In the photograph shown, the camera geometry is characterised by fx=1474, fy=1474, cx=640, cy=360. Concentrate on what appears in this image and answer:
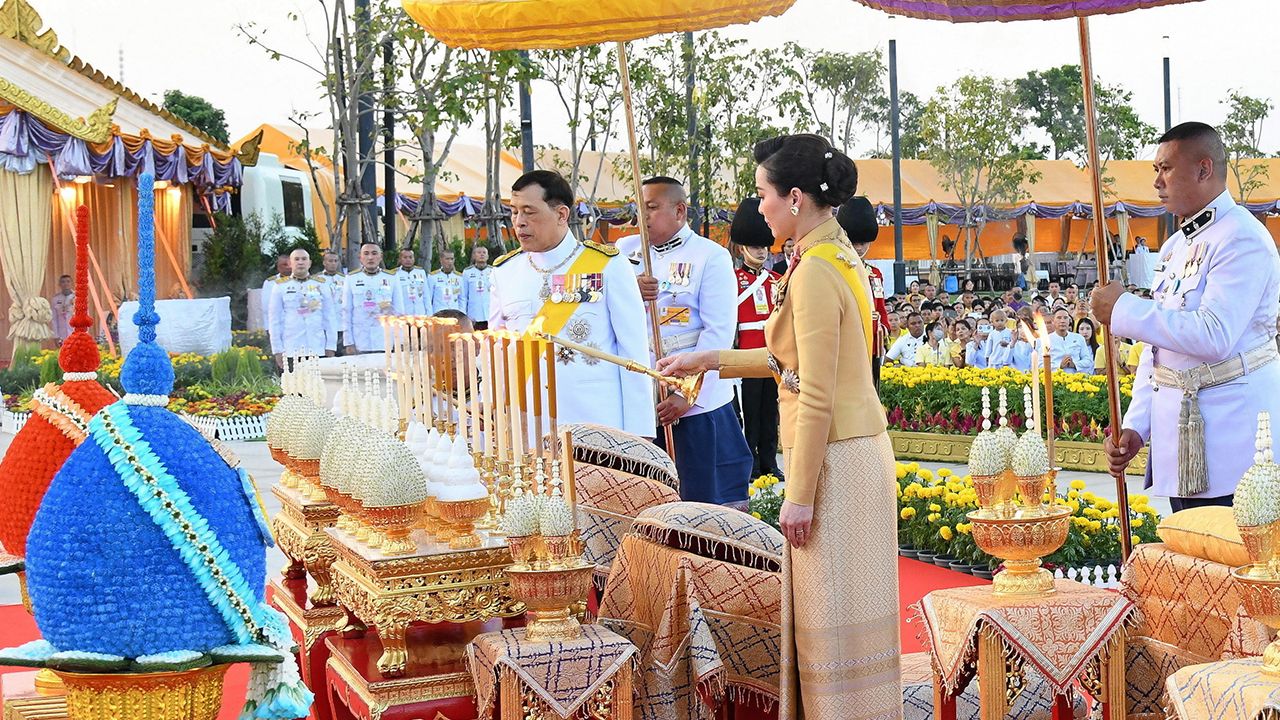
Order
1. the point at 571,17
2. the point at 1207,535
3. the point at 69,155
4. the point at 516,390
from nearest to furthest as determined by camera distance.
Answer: the point at 1207,535, the point at 516,390, the point at 571,17, the point at 69,155

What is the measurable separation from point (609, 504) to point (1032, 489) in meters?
1.50

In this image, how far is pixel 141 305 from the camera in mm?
2266

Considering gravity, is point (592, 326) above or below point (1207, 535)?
above

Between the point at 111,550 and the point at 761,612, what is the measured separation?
7.37ft

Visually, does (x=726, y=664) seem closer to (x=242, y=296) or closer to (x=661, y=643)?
(x=661, y=643)

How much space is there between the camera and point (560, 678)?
11.3 ft

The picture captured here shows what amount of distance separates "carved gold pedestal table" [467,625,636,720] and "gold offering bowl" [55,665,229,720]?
54.0 inches

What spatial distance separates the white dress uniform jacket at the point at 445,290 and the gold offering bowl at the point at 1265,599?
17.6m

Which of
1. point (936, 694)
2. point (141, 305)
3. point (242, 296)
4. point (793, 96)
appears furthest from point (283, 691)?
point (793, 96)

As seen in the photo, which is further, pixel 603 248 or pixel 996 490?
pixel 603 248

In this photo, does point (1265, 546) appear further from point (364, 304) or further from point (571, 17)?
point (364, 304)

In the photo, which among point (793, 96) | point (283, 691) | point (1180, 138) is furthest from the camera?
point (793, 96)

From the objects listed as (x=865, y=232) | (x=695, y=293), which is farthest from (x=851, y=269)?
(x=865, y=232)

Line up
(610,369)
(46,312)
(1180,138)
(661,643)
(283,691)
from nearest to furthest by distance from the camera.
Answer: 1. (283,691)
2. (661,643)
3. (1180,138)
4. (610,369)
5. (46,312)
